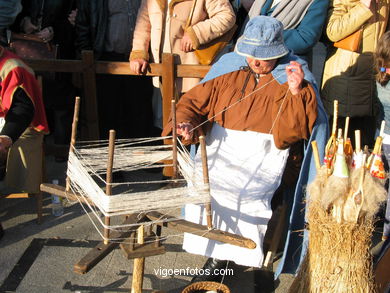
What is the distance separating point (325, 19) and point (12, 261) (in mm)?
3045

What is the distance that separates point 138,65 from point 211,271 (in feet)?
5.99

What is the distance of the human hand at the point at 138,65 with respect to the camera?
4.35 m

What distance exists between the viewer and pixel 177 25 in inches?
171

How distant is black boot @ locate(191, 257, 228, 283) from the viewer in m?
3.45

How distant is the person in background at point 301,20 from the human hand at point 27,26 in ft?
6.92

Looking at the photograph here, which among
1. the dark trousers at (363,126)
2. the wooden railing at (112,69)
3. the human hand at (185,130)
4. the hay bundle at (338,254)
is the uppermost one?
the wooden railing at (112,69)

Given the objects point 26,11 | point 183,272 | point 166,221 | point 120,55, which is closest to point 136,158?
point 166,221

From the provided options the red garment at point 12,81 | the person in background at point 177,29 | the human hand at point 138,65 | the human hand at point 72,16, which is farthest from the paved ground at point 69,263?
the human hand at point 72,16

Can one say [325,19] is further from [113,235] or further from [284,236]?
[113,235]

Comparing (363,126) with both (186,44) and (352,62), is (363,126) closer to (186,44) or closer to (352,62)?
(352,62)

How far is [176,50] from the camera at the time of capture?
4.44 metres

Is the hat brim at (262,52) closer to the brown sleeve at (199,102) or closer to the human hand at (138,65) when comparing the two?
the brown sleeve at (199,102)

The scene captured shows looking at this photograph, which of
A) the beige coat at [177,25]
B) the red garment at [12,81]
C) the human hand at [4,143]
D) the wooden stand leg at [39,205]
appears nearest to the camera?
the human hand at [4,143]

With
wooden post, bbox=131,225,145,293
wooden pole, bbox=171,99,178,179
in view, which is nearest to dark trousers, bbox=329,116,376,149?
wooden pole, bbox=171,99,178,179
